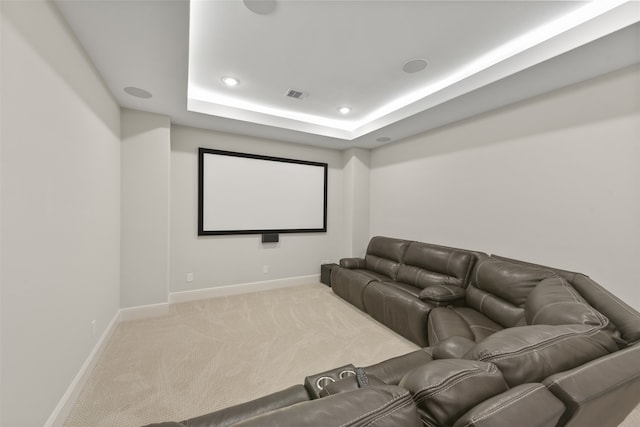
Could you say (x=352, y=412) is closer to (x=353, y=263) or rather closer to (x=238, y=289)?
(x=353, y=263)

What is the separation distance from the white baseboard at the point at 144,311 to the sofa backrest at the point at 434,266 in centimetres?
319

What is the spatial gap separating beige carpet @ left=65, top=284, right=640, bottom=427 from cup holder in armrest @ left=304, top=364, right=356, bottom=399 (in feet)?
2.87

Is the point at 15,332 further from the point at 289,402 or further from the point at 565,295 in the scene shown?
the point at 565,295

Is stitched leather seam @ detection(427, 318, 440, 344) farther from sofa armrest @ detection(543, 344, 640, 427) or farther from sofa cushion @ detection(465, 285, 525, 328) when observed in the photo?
sofa armrest @ detection(543, 344, 640, 427)

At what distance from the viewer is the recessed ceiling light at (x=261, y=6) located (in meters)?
1.76

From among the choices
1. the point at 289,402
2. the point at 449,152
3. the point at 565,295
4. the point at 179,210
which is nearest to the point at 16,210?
the point at 289,402

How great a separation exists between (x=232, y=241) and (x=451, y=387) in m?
3.77

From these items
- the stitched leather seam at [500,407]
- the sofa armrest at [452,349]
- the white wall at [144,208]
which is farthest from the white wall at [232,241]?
the stitched leather seam at [500,407]

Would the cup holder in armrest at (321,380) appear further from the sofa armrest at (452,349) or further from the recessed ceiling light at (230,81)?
the recessed ceiling light at (230,81)

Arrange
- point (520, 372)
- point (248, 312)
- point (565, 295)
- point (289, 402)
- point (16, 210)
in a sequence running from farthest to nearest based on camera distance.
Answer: point (248, 312)
point (565, 295)
point (16, 210)
point (289, 402)
point (520, 372)

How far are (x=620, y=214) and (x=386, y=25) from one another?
8.30 ft

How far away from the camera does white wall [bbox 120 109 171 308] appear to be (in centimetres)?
304

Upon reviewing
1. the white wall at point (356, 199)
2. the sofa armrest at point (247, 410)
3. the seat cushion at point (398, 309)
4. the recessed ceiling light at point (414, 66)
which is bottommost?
the seat cushion at point (398, 309)

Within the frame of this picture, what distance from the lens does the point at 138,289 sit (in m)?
3.12
